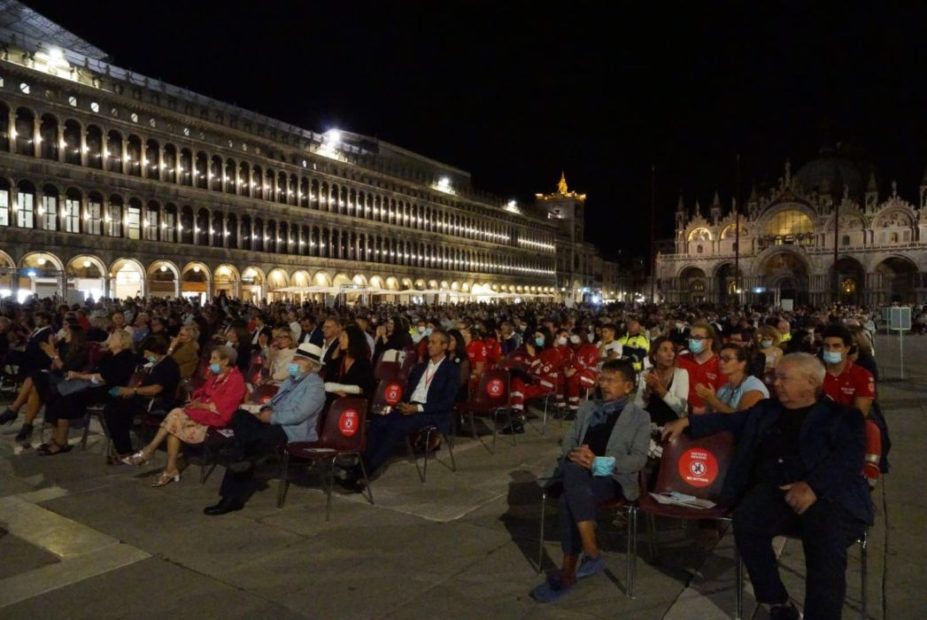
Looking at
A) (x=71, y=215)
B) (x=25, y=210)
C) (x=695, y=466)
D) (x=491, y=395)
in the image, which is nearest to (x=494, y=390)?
Result: (x=491, y=395)

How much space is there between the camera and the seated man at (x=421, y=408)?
21.9 feet

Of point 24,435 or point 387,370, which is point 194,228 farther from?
point 387,370

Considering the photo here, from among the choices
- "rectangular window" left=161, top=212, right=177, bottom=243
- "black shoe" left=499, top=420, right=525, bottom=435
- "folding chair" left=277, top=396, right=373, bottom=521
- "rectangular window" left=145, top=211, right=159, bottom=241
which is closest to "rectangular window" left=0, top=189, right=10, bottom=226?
"rectangular window" left=145, top=211, right=159, bottom=241

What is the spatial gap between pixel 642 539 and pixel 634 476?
1057 millimetres

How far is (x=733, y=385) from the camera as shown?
5.54 metres

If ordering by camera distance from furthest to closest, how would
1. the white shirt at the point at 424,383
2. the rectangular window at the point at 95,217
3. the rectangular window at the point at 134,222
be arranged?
the rectangular window at the point at 134,222, the rectangular window at the point at 95,217, the white shirt at the point at 424,383

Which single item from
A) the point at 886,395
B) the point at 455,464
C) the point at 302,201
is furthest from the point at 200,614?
the point at 302,201

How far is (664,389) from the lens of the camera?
224 inches

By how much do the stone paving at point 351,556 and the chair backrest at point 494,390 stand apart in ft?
4.67

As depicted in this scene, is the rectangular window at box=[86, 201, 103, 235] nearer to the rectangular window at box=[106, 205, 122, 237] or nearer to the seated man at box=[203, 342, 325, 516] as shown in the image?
the rectangular window at box=[106, 205, 122, 237]

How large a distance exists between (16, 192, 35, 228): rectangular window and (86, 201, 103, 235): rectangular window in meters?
3.30

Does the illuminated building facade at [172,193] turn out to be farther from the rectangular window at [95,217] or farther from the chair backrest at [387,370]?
the chair backrest at [387,370]

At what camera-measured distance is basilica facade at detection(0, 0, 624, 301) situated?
33.8 m

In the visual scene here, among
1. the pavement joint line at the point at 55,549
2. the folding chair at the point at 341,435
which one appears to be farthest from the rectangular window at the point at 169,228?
the folding chair at the point at 341,435
